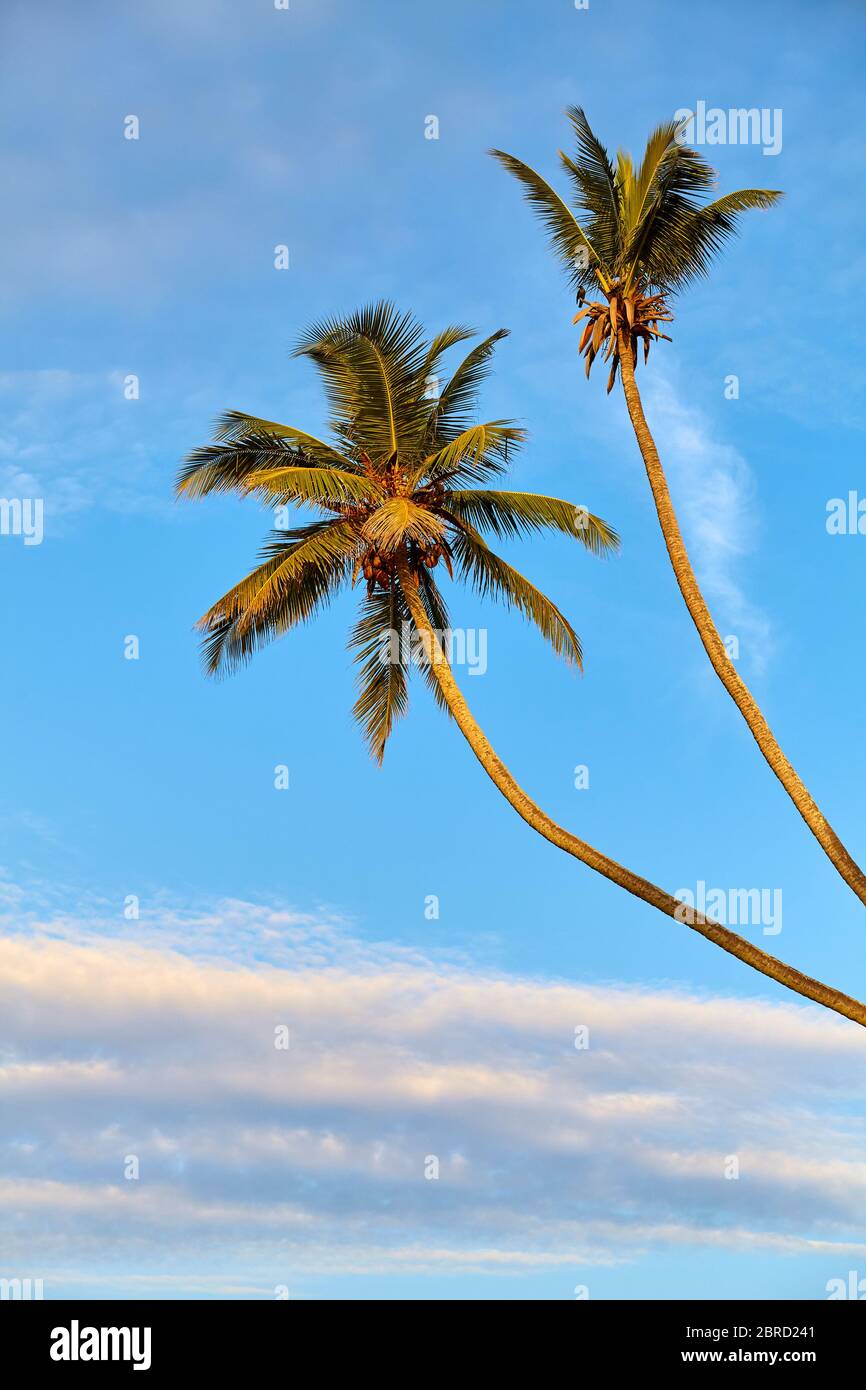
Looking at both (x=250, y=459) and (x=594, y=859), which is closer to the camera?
(x=594, y=859)

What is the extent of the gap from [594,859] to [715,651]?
11.1ft

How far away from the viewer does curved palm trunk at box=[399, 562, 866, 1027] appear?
17.7 meters

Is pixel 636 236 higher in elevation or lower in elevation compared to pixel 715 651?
higher

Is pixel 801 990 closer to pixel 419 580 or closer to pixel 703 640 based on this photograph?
pixel 703 640

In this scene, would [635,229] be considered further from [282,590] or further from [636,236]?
[282,590]

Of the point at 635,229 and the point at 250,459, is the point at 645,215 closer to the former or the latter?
the point at 635,229

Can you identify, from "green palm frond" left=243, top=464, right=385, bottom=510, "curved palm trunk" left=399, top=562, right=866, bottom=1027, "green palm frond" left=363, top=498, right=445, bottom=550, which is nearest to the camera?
"curved palm trunk" left=399, top=562, right=866, bottom=1027

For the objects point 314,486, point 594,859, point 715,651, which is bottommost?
point 594,859

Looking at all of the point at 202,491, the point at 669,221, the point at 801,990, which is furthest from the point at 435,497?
the point at 801,990

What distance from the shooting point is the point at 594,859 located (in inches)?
743

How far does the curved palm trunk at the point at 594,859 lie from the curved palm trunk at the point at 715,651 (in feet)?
4.55

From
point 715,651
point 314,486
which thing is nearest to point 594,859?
point 715,651

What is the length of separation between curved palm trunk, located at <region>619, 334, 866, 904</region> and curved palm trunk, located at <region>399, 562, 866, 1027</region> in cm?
139

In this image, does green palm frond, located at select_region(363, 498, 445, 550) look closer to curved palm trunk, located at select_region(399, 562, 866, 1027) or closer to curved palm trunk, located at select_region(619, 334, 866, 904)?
curved palm trunk, located at select_region(399, 562, 866, 1027)
